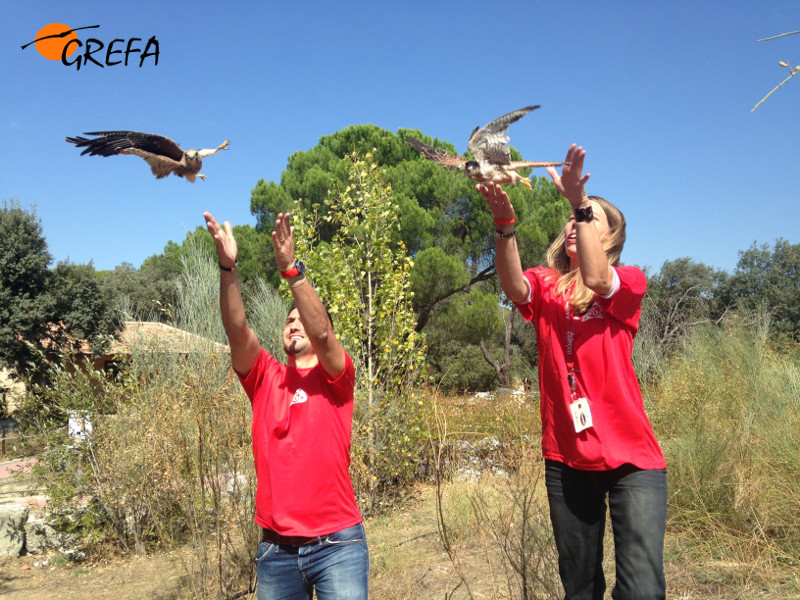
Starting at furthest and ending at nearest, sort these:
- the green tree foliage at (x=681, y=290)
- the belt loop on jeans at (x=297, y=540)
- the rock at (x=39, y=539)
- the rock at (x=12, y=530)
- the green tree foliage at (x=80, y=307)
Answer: the green tree foliage at (x=80, y=307), the green tree foliage at (x=681, y=290), the rock at (x=39, y=539), the rock at (x=12, y=530), the belt loop on jeans at (x=297, y=540)

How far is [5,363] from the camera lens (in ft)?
50.8

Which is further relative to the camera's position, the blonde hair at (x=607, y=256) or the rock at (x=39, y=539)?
the rock at (x=39, y=539)

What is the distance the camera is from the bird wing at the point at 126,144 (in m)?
1.84

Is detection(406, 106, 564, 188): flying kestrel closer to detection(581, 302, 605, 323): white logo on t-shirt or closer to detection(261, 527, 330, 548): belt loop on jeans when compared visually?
detection(581, 302, 605, 323): white logo on t-shirt

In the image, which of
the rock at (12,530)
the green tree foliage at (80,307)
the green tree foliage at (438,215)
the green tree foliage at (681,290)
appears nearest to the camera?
the rock at (12,530)

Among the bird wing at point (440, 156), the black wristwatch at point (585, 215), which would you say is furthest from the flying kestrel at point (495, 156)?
the black wristwatch at point (585, 215)

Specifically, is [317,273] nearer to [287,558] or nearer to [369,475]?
[369,475]

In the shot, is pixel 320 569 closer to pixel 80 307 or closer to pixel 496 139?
pixel 496 139

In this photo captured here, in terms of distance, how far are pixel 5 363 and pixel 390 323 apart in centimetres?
1430

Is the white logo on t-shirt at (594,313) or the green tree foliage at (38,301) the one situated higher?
the green tree foliage at (38,301)

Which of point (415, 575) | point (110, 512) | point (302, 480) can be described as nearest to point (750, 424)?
point (415, 575)

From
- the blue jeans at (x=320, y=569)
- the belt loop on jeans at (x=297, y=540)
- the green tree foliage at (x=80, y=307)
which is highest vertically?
the green tree foliage at (x=80, y=307)

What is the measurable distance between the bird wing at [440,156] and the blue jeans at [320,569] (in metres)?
1.31

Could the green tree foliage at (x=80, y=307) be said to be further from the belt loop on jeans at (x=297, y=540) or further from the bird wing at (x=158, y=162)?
the belt loop on jeans at (x=297, y=540)
